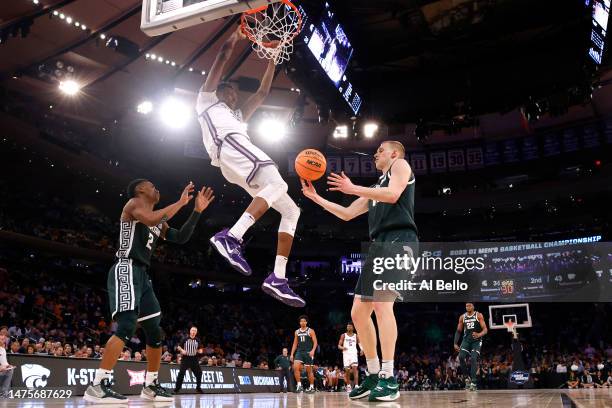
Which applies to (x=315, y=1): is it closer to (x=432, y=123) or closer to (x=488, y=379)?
(x=432, y=123)

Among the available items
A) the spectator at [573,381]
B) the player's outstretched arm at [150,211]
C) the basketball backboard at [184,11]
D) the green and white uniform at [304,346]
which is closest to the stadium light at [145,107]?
the green and white uniform at [304,346]

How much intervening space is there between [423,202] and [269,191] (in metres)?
26.4

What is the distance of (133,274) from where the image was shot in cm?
540

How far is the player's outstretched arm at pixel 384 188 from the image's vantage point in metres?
4.80

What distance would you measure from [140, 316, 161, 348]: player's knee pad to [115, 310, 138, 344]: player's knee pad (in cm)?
41

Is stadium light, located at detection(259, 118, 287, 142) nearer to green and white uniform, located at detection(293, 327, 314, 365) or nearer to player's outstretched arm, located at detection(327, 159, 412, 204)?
green and white uniform, located at detection(293, 327, 314, 365)

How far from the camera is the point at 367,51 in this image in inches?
531

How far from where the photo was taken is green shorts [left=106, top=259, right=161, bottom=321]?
17.2 ft

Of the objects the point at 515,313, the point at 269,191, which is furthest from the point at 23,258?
the point at 269,191

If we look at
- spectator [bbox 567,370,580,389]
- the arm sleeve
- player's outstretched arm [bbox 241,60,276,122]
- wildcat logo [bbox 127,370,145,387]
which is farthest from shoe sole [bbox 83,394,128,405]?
spectator [bbox 567,370,580,389]

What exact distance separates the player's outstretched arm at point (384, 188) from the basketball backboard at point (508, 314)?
14099 millimetres

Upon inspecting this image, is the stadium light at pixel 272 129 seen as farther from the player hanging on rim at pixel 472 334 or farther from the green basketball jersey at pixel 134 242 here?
the green basketball jersey at pixel 134 242

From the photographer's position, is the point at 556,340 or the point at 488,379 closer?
the point at 488,379

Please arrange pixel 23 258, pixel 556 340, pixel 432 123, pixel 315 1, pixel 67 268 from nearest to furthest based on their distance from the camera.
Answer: pixel 315 1, pixel 432 123, pixel 23 258, pixel 67 268, pixel 556 340
